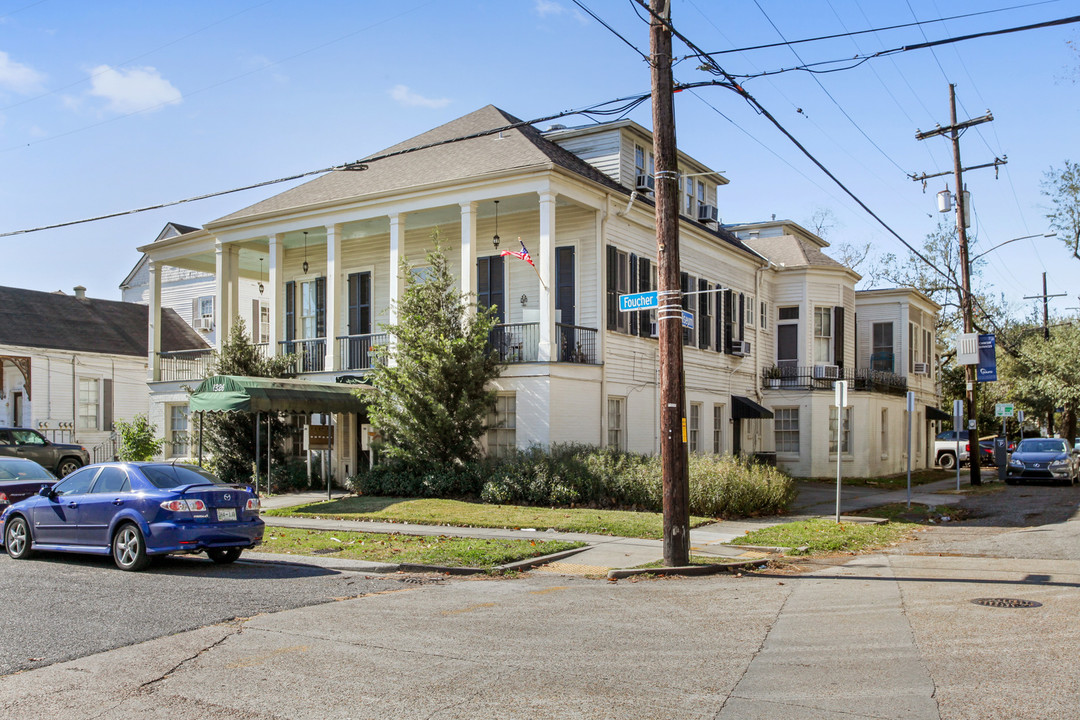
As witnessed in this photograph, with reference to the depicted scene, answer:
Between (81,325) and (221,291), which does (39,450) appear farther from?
(81,325)

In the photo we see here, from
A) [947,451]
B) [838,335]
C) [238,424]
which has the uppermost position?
[838,335]

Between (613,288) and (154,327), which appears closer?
(613,288)

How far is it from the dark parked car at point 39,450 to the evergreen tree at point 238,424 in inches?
180

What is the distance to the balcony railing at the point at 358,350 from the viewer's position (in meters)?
24.2

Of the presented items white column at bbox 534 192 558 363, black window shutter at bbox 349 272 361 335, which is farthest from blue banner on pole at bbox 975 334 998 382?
black window shutter at bbox 349 272 361 335

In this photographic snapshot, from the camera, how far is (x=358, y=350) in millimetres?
25328

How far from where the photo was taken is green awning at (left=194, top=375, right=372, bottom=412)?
19312 millimetres

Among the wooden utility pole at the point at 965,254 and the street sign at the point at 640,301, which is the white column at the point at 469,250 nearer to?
the street sign at the point at 640,301

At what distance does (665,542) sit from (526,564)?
6.25 ft

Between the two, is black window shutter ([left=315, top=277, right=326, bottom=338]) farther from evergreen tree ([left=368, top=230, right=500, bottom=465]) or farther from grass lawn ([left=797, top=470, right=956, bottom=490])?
grass lawn ([left=797, top=470, right=956, bottom=490])

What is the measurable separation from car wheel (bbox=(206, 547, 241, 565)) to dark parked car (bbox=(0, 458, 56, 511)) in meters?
3.96

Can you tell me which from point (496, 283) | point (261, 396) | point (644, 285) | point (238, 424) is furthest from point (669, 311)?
Result: point (238, 424)

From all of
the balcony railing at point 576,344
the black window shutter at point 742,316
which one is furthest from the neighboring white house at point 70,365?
the black window shutter at point 742,316

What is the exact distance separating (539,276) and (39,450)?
1482cm
